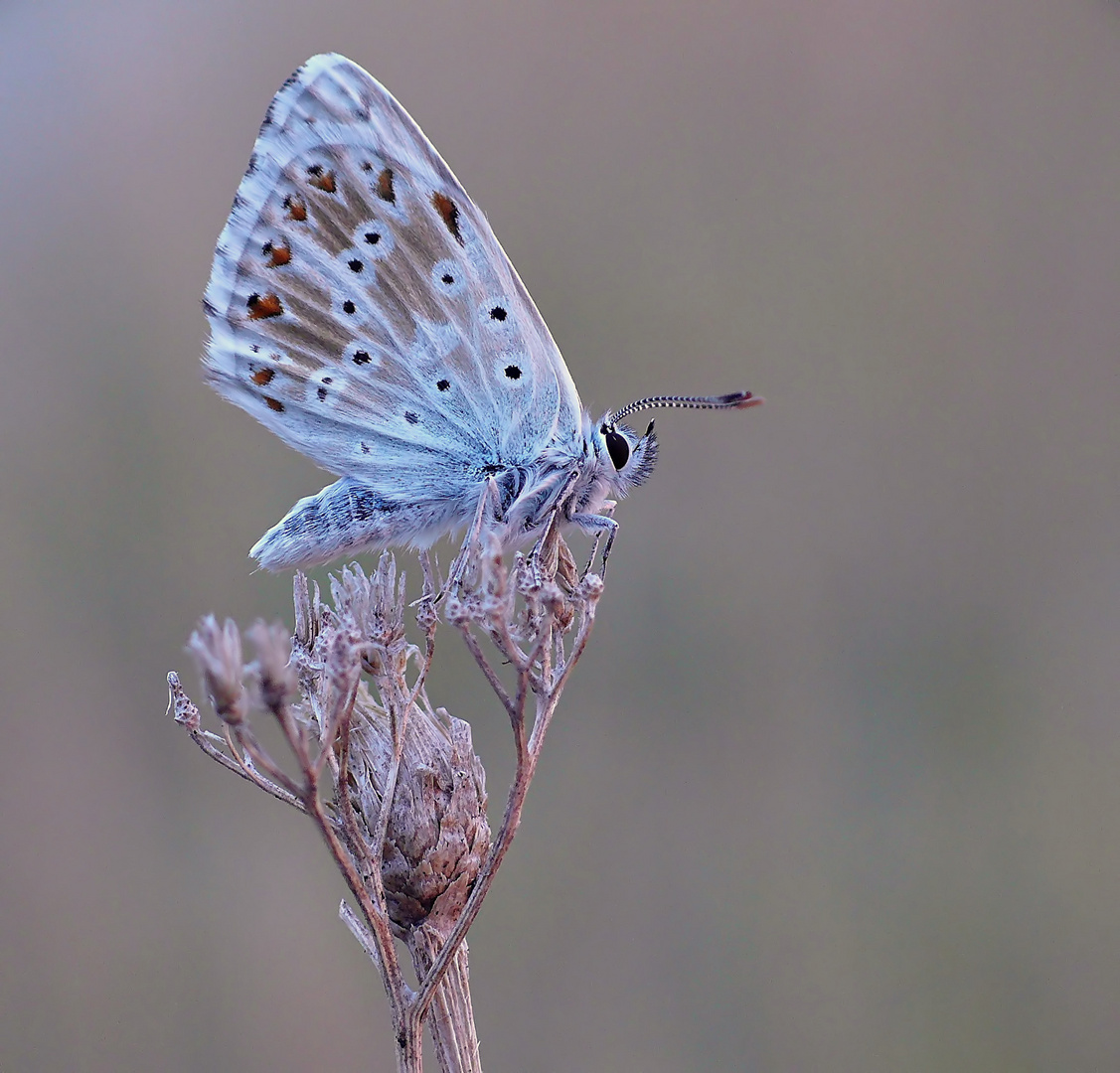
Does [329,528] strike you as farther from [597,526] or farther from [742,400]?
[742,400]

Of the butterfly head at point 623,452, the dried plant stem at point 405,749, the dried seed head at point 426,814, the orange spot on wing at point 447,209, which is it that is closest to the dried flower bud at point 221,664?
the dried plant stem at point 405,749

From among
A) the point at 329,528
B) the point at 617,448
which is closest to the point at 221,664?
the point at 329,528

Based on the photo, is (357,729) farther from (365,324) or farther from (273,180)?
(273,180)

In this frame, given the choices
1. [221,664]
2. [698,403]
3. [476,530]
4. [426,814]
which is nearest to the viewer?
[221,664]

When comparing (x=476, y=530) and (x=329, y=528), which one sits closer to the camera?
(x=476, y=530)

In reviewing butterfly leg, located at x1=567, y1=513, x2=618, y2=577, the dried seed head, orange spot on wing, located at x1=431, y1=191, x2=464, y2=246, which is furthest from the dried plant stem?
orange spot on wing, located at x1=431, y1=191, x2=464, y2=246

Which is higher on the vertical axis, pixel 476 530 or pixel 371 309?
pixel 371 309

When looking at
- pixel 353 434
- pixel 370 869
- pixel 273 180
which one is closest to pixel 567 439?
pixel 353 434
